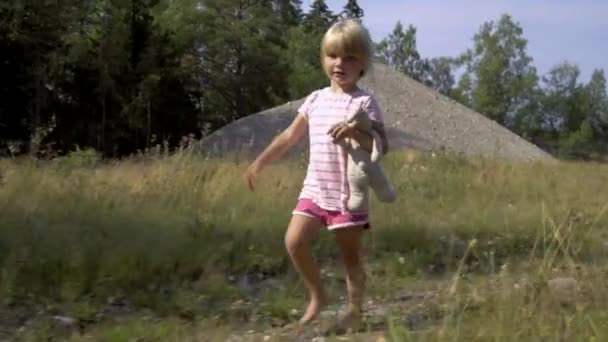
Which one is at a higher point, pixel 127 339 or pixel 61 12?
pixel 61 12

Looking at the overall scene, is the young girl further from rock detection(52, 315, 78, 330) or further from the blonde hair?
rock detection(52, 315, 78, 330)

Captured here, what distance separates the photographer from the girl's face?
422 cm

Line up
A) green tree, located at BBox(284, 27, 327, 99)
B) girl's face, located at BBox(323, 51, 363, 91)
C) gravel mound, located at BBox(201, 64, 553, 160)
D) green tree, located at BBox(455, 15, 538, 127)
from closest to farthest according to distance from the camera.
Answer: girl's face, located at BBox(323, 51, 363, 91) → gravel mound, located at BBox(201, 64, 553, 160) → green tree, located at BBox(284, 27, 327, 99) → green tree, located at BBox(455, 15, 538, 127)

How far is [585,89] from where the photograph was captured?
8544cm

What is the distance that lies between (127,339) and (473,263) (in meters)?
3.03

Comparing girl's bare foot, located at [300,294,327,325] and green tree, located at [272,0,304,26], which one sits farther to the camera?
green tree, located at [272,0,304,26]

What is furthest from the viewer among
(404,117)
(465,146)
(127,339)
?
(404,117)

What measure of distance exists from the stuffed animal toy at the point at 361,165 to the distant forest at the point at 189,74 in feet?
2.98

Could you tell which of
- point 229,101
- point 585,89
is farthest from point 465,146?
point 585,89

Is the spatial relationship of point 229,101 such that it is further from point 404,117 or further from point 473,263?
point 473,263

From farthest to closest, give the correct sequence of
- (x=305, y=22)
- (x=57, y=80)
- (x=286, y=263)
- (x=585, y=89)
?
1. (x=585, y=89)
2. (x=305, y=22)
3. (x=57, y=80)
4. (x=286, y=263)

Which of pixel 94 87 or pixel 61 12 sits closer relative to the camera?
pixel 61 12

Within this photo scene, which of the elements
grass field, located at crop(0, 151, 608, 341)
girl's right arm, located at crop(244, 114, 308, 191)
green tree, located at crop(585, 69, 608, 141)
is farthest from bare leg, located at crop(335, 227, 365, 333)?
green tree, located at crop(585, 69, 608, 141)

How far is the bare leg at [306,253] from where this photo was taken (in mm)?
4250
